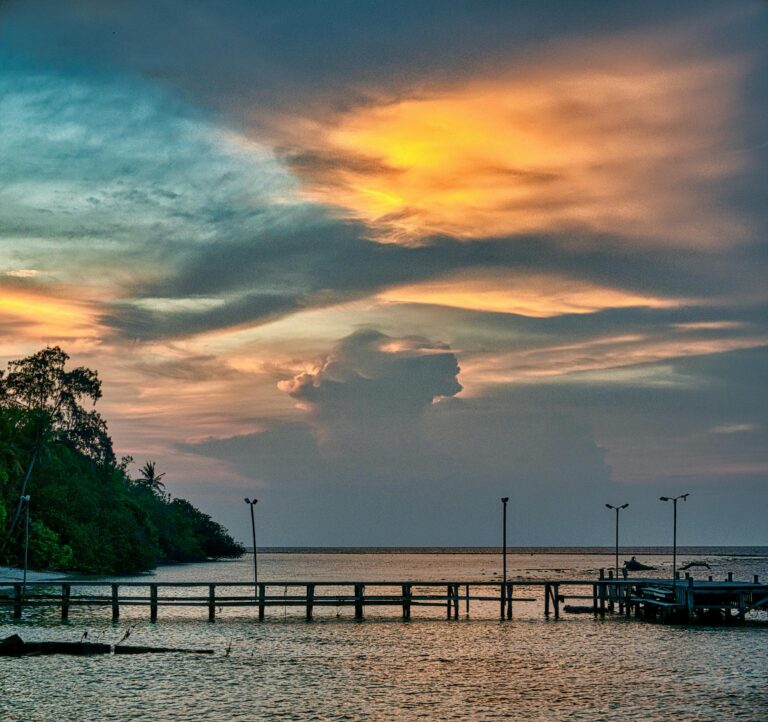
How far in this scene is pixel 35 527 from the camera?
96562 mm

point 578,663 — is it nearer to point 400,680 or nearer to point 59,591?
point 400,680

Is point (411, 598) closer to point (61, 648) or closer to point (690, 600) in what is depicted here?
point (690, 600)

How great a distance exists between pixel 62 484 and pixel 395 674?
9068 centimetres

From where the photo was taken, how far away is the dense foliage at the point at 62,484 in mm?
95938

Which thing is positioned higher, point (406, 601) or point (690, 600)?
point (690, 600)

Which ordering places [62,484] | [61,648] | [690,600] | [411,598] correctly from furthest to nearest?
[62,484] → [411,598] → [690,600] → [61,648]

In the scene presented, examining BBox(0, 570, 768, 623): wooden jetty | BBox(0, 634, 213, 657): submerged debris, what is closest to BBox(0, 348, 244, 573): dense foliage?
BBox(0, 570, 768, 623): wooden jetty

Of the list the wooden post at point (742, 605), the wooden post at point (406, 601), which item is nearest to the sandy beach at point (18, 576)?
the wooden post at point (406, 601)

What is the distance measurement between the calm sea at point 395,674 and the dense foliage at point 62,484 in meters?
55.7

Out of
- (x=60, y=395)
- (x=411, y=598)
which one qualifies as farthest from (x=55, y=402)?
(x=411, y=598)

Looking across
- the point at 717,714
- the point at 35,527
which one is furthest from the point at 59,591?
the point at 717,714

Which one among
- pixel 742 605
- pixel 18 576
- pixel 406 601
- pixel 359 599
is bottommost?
pixel 18 576

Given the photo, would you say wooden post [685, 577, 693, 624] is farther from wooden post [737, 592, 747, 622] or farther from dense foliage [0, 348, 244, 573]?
dense foliage [0, 348, 244, 573]

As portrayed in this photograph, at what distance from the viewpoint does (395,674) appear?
28453 mm
